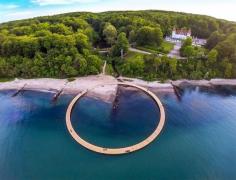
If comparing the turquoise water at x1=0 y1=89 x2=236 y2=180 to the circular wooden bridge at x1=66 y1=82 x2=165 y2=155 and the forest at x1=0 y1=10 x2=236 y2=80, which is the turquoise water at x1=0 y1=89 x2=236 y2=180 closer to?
the circular wooden bridge at x1=66 y1=82 x2=165 y2=155

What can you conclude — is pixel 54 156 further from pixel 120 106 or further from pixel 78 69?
pixel 78 69

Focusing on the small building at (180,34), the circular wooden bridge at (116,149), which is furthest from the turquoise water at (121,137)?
the small building at (180,34)

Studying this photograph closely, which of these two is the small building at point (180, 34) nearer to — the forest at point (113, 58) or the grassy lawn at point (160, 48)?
the grassy lawn at point (160, 48)

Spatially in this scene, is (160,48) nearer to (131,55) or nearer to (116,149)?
(131,55)

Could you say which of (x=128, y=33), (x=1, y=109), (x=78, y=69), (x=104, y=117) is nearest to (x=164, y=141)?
(x=104, y=117)

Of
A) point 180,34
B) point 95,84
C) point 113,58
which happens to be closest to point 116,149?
point 95,84
